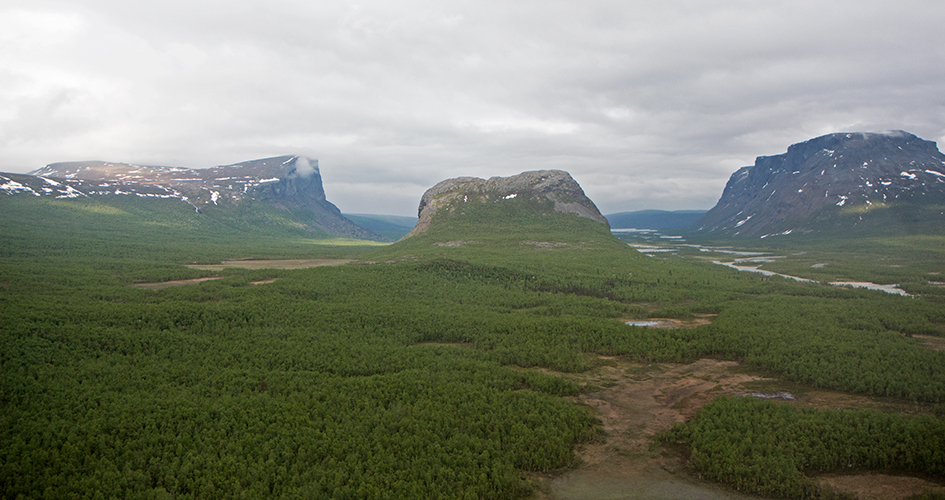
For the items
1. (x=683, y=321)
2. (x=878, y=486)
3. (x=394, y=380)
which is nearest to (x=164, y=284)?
(x=394, y=380)

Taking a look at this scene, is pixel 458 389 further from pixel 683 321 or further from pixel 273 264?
pixel 273 264

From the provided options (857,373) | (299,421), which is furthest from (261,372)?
(857,373)

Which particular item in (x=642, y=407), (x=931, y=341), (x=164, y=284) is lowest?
(x=642, y=407)

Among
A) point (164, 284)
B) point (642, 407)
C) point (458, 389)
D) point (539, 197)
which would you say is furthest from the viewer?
point (539, 197)

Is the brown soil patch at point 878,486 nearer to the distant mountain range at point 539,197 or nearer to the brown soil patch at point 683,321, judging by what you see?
the brown soil patch at point 683,321

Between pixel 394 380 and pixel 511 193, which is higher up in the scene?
pixel 511 193

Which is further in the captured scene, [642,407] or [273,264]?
[273,264]
